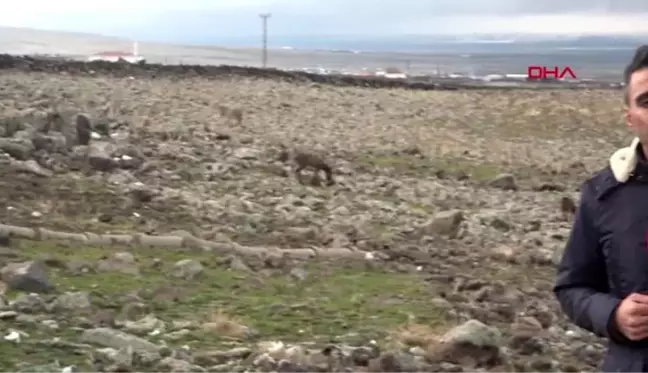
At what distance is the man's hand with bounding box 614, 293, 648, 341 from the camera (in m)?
3.26

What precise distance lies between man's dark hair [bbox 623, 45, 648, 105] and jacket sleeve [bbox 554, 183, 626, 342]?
12.8 inches

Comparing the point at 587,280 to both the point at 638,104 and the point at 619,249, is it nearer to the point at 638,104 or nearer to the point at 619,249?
the point at 619,249

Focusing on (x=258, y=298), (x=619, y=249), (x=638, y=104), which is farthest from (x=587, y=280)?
(x=258, y=298)

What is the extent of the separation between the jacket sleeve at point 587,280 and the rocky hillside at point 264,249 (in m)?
2.13

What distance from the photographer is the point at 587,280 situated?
3.54m

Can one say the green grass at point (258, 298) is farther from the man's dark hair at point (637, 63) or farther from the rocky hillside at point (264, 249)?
the man's dark hair at point (637, 63)

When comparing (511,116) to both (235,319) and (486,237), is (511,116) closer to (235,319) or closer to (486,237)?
(486,237)

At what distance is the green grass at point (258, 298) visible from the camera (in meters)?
6.19

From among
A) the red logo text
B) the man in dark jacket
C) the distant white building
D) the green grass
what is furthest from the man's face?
the red logo text

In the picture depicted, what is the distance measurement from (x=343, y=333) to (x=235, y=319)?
0.58 meters

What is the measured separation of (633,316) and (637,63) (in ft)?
2.32

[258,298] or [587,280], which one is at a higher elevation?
[587,280]

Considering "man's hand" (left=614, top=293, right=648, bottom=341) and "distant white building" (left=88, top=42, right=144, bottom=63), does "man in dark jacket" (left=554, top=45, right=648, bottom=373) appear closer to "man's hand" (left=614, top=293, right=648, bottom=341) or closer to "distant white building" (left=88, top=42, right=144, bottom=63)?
"man's hand" (left=614, top=293, right=648, bottom=341)

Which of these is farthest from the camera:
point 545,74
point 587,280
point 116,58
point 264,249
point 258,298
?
point 545,74
